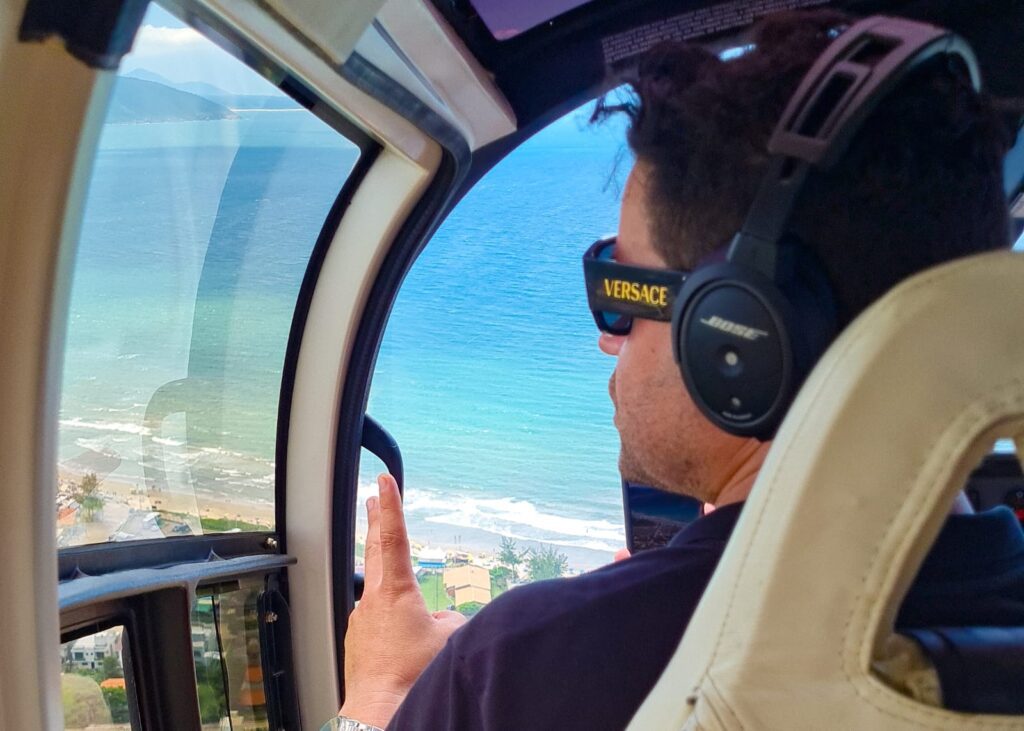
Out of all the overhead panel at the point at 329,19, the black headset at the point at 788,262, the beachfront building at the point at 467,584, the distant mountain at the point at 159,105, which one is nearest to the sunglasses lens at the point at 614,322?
the black headset at the point at 788,262

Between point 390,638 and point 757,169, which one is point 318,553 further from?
point 757,169

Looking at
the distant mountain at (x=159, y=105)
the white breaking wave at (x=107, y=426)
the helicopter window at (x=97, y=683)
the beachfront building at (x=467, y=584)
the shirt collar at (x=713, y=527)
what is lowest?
the beachfront building at (x=467, y=584)

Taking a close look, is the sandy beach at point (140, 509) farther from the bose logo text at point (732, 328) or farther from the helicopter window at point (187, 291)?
the bose logo text at point (732, 328)

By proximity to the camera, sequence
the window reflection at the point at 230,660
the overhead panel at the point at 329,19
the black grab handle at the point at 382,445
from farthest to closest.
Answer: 1. the black grab handle at the point at 382,445
2. the window reflection at the point at 230,660
3. the overhead panel at the point at 329,19

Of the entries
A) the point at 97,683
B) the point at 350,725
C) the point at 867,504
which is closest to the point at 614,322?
the point at 867,504

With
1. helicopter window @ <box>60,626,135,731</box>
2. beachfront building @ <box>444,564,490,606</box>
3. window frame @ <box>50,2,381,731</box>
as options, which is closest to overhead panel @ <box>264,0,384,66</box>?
window frame @ <box>50,2,381,731</box>

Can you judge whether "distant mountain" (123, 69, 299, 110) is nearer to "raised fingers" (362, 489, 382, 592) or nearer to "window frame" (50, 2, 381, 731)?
"window frame" (50, 2, 381, 731)

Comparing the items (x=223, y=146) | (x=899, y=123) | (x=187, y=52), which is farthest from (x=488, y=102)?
(x=899, y=123)

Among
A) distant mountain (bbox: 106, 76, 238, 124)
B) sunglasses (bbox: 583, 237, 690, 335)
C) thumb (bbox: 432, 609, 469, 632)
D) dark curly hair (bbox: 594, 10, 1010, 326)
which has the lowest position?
thumb (bbox: 432, 609, 469, 632)
